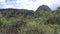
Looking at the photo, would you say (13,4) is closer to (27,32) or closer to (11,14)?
(11,14)

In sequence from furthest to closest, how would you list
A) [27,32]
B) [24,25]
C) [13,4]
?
[13,4]
[24,25]
[27,32]

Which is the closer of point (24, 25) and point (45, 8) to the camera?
point (24, 25)

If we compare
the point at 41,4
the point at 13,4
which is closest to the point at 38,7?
the point at 41,4

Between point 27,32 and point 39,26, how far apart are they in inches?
15.9

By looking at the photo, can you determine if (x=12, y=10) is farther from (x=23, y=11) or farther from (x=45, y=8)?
(x=45, y=8)

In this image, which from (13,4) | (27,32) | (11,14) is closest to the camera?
(27,32)

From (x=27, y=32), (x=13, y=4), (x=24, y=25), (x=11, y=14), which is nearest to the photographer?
(x=27, y=32)

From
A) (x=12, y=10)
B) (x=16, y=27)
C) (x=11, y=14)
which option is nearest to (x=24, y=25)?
(x=16, y=27)

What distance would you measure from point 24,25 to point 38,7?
253 centimetres

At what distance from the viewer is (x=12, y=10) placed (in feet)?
29.0

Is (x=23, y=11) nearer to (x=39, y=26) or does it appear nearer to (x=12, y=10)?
(x=12, y=10)

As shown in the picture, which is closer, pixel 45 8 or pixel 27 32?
pixel 27 32

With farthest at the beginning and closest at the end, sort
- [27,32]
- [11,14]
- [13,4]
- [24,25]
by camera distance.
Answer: [13,4]
[11,14]
[24,25]
[27,32]

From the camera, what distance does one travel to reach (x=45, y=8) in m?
8.59
